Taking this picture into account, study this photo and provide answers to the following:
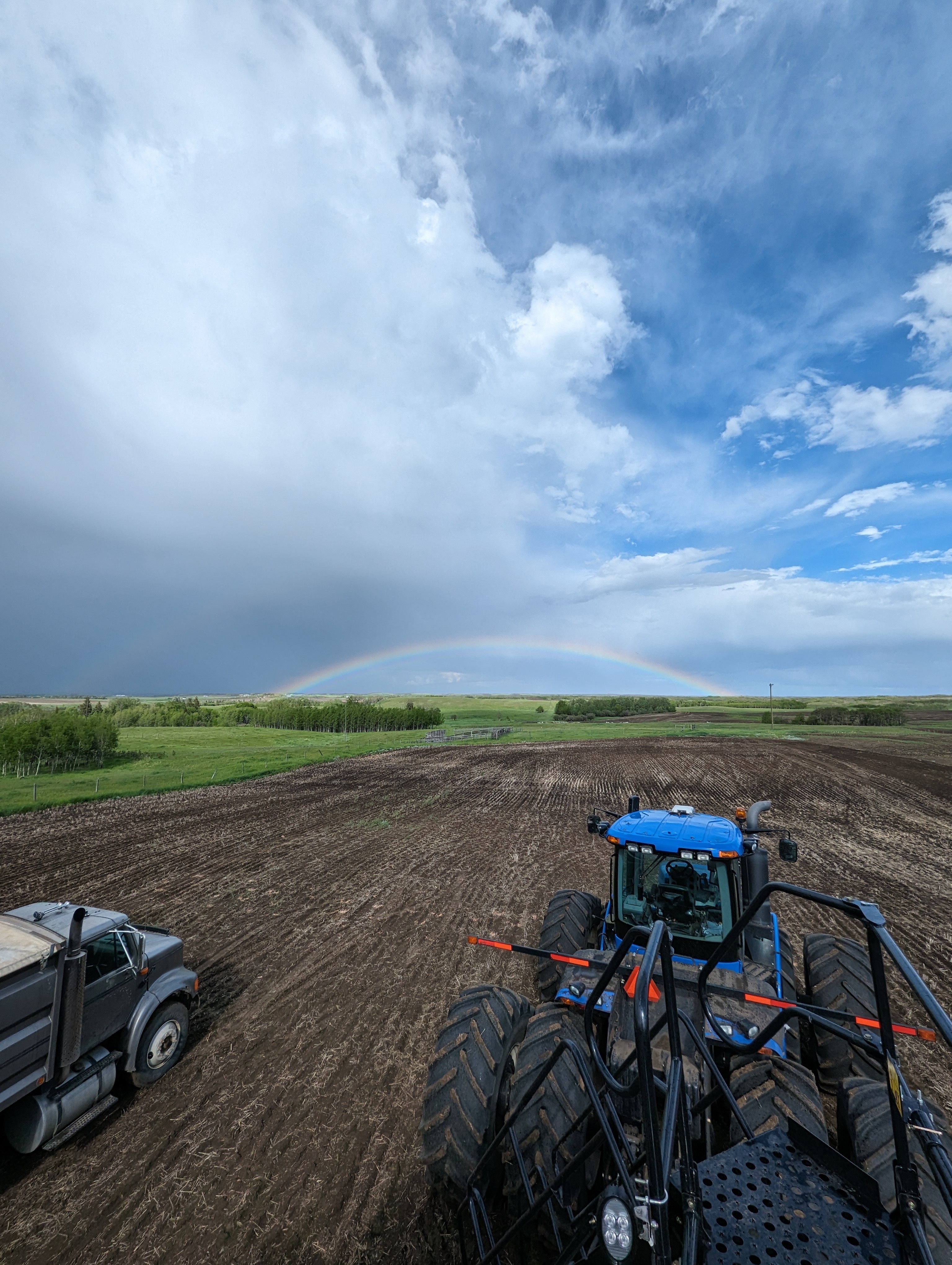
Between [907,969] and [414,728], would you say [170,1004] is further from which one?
[414,728]

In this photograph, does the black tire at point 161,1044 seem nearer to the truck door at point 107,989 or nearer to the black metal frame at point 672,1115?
the truck door at point 107,989

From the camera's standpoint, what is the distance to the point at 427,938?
917 centimetres

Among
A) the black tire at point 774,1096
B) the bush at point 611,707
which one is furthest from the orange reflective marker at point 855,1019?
the bush at point 611,707

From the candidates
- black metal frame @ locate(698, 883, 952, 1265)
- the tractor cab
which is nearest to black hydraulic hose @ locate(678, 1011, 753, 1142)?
black metal frame @ locate(698, 883, 952, 1265)

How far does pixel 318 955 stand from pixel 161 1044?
2.89 m

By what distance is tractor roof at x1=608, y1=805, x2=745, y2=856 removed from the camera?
5.02 m

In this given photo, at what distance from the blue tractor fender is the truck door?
0.09m

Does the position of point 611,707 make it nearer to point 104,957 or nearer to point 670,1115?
point 104,957

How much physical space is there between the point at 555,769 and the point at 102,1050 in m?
27.1

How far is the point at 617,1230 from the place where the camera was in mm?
1864

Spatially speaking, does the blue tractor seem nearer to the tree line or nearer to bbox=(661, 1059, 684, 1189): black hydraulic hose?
bbox=(661, 1059, 684, 1189): black hydraulic hose

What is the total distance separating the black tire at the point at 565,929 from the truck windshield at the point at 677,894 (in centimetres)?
102

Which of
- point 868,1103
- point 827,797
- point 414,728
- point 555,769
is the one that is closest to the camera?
point 868,1103

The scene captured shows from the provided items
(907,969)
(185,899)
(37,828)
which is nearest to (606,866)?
(185,899)
